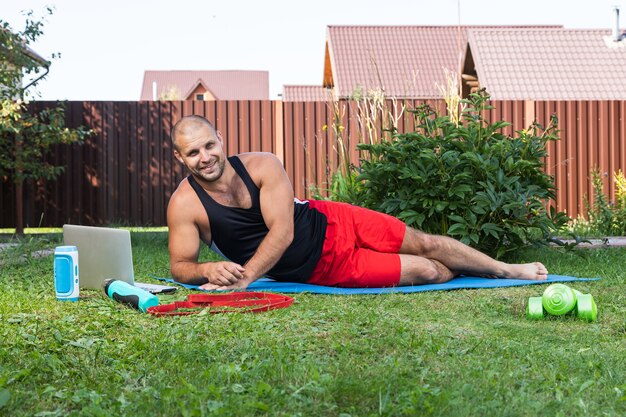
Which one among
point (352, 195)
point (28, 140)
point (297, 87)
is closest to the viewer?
point (352, 195)

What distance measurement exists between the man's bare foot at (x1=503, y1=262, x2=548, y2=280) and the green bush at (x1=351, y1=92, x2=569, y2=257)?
17.2 inches

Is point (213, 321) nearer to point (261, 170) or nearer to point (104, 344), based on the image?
point (104, 344)

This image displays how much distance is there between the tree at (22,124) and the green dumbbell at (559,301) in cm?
637

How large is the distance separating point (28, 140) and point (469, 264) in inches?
256

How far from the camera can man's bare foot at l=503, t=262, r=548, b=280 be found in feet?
15.1

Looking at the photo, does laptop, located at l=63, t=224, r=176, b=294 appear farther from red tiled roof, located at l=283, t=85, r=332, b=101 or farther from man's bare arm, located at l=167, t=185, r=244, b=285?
red tiled roof, located at l=283, t=85, r=332, b=101

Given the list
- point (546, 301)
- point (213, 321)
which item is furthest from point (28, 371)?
point (546, 301)

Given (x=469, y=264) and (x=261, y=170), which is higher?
(x=261, y=170)

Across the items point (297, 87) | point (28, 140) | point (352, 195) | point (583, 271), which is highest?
point (297, 87)

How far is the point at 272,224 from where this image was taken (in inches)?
163

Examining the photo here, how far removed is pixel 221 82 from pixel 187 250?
47.1 meters

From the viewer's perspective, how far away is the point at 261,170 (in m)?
4.23

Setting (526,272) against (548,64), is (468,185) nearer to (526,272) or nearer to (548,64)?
(526,272)

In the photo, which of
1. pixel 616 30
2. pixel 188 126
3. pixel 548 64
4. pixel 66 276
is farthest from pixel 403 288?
pixel 616 30
